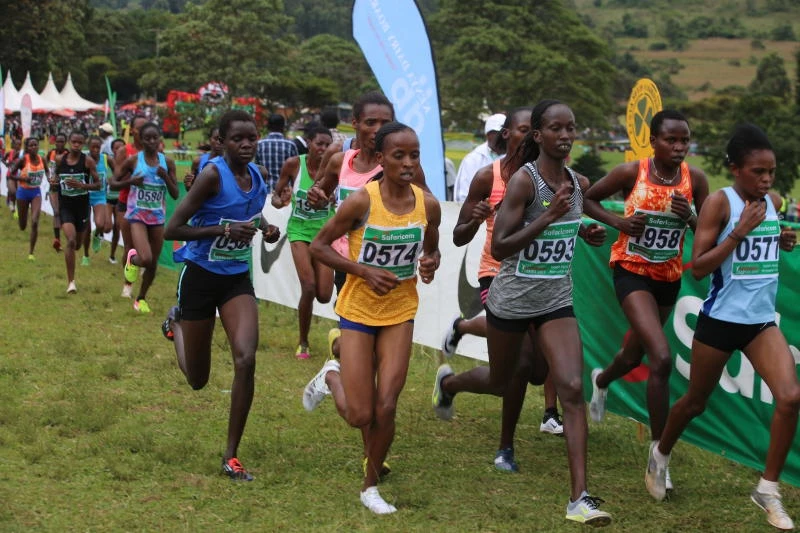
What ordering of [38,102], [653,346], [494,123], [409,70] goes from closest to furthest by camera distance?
[653,346] < [494,123] < [409,70] < [38,102]

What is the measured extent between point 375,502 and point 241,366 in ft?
3.89

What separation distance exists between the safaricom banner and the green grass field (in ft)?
0.64

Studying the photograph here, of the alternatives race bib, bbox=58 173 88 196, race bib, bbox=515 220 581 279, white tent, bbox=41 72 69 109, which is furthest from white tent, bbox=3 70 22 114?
race bib, bbox=515 220 581 279

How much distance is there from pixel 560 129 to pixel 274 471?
2728 mm

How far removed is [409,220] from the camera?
570 cm

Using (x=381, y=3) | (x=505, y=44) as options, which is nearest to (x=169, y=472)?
(x=381, y=3)

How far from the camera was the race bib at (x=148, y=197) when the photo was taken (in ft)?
38.4

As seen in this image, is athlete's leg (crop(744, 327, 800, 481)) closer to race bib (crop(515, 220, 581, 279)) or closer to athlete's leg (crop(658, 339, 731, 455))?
athlete's leg (crop(658, 339, 731, 455))

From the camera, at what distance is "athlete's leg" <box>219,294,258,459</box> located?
6129 mm

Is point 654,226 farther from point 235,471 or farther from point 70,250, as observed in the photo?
point 70,250

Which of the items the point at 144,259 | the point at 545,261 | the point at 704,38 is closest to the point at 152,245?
the point at 144,259

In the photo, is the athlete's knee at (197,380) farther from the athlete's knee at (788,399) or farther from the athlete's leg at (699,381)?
the athlete's knee at (788,399)

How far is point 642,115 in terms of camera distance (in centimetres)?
1011

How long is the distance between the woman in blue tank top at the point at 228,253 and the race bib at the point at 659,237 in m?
2.37
